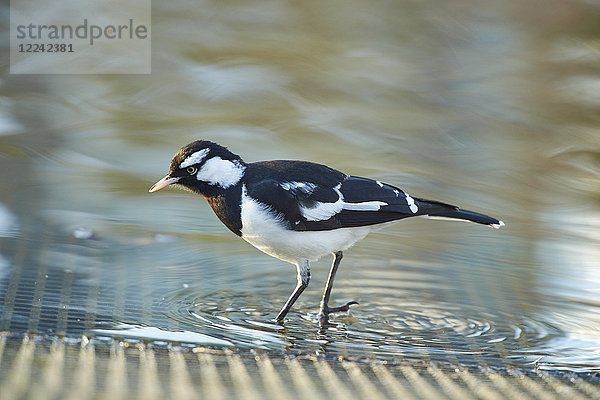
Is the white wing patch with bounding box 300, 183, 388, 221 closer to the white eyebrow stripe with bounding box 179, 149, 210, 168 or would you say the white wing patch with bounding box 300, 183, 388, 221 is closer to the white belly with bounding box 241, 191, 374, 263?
the white belly with bounding box 241, 191, 374, 263

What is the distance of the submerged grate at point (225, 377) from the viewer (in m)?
3.31

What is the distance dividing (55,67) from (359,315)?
6.11 meters

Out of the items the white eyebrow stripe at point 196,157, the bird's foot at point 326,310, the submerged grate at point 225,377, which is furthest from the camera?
the bird's foot at point 326,310

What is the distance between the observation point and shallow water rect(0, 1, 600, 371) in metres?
4.50

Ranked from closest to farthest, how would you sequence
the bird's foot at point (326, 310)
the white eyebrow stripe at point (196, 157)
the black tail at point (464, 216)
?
the white eyebrow stripe at point (196, 157), the bird's foot at point (326, 310), the black tail at point (464, 216)

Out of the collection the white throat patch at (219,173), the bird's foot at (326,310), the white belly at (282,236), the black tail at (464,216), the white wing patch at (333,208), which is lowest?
the bird's foot at (326,310)

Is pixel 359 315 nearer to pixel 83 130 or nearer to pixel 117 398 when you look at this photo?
pixel 117 398

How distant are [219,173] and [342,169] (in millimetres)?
2947

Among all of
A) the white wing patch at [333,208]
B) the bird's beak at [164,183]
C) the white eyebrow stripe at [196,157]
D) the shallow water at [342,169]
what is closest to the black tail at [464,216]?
the white wing patch at [333,208]

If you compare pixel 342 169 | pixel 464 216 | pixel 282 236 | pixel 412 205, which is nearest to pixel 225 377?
pixel 282 236

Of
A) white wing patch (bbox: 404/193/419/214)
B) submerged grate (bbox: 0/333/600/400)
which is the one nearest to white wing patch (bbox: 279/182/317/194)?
white wing patch (bbox: 404/193/419/214)

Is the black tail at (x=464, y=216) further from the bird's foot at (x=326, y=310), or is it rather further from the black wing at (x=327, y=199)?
the bird's foot at (x=326, y=310)

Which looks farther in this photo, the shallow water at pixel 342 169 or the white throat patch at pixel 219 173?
the white throat patch at pixel 219 173

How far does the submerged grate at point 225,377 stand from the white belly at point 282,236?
83 centimetres
